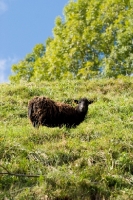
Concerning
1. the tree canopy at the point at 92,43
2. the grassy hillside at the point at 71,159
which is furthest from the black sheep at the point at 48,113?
the tree canopy at the point at 92,43

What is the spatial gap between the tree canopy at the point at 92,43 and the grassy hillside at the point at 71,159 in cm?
1298

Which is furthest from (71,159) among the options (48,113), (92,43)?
(92,43)

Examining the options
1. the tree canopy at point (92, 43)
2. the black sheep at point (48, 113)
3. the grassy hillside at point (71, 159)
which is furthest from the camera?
the tree canopy at point (92, 43)

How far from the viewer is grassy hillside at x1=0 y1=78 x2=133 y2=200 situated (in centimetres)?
490

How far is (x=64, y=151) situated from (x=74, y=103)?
4.23 meters

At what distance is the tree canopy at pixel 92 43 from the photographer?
71.2ft

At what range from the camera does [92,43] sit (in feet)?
76.5

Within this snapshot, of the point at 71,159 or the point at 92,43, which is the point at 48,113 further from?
the point at 92,43

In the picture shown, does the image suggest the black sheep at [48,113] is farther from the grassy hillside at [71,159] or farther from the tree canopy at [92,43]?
the tree canopy at [92,43]

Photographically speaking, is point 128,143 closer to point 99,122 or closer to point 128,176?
point 128,176

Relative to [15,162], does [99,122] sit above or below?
above

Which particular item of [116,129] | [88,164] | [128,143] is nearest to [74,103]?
[116,129]

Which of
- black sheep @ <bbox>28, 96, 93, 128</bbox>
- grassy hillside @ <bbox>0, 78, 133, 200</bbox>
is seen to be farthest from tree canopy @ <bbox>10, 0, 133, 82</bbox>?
black sheep @ <bbox>28, 96, 93, 128</bbox>

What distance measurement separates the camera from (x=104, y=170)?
554 centimetres
